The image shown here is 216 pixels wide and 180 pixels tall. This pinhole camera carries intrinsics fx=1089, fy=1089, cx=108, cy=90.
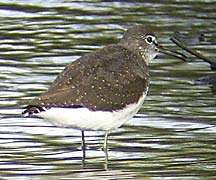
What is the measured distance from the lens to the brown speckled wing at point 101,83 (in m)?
9.23

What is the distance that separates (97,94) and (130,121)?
1482 millimetres

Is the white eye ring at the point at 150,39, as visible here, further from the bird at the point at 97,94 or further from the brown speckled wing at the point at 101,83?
the brown speckled wing at the point at 101,83

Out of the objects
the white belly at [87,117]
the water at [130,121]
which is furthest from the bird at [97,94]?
the water at [130,121]

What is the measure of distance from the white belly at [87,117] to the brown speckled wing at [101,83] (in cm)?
4

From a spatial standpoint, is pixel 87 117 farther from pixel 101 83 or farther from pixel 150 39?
pixel 150 39

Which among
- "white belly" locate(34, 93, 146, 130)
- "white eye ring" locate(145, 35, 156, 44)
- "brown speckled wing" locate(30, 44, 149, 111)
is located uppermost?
"white eye ring" locate(145, 35, 156, 44)

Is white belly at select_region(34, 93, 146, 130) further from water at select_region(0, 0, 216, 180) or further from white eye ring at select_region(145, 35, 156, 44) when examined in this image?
white eye ring at select_region(145, 35, 156, 44)

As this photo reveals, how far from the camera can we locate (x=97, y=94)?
30.9 ft

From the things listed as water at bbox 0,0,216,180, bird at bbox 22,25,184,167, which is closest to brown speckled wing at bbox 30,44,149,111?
bird at bbox 22,25,184,167

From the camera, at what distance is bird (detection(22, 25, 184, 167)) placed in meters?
9.09

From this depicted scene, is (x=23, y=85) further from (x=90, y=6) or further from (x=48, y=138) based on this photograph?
(x=90, y=6)

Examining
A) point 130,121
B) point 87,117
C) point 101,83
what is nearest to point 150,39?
point 130,121

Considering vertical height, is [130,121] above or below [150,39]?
below

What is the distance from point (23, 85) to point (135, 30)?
2.01 m
